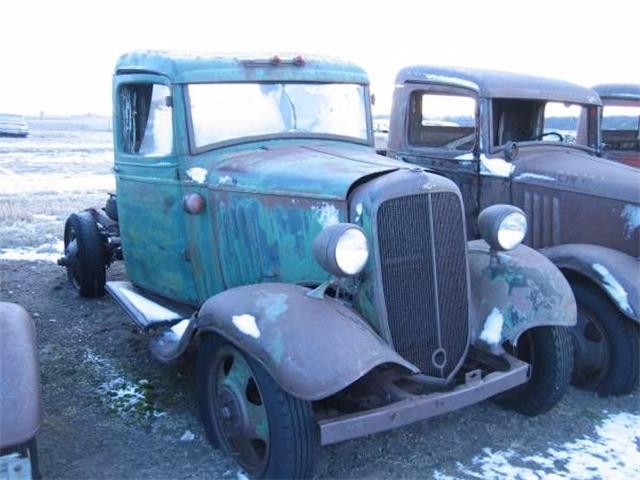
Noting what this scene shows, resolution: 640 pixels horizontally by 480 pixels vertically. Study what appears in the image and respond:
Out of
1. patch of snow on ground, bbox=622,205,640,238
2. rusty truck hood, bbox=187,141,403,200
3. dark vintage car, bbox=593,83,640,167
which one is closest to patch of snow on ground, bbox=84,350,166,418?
rusty truck hood, bbox=187,141,403,200

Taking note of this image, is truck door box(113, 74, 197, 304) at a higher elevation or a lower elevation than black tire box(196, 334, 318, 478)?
higher

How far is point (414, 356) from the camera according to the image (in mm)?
3301

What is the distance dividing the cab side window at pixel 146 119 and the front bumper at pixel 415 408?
89.9 inches

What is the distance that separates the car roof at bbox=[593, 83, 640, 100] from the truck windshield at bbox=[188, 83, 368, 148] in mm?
4143

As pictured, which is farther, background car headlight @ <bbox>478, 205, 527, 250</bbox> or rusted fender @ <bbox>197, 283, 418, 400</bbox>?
background car headlight @ <bbox>478, 205, 527, 250</bbox>

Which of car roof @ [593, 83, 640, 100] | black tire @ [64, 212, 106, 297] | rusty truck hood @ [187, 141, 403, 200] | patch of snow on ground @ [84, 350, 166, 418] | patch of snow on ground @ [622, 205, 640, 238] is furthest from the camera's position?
car roof @ [593, 83, 640, 100]

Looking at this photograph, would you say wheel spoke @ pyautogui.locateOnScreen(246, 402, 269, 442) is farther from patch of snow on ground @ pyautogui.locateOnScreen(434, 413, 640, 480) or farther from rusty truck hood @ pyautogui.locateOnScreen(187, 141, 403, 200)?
rusty truck hood @ pyautogui.locateOnScreen(187, 141, 403, 200)

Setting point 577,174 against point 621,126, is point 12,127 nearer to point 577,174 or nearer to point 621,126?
point 621,126

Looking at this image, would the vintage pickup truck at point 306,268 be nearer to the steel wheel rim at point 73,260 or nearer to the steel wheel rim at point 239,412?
the steel wheel rim at point 239,412

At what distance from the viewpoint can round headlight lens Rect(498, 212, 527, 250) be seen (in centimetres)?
363

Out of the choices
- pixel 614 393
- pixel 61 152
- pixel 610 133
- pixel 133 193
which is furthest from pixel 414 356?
pixel 61 152

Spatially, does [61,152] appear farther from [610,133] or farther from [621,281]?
[621,281]

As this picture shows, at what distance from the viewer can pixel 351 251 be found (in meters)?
3.04

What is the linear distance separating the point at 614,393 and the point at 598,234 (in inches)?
45.0
